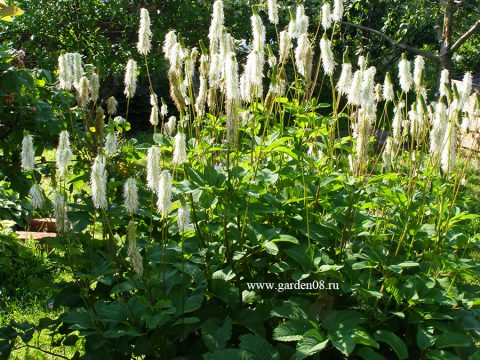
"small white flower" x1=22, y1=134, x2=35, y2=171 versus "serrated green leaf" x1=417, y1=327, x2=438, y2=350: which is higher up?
"small white flower" x1=22, y1=134, x2=35, y2=171

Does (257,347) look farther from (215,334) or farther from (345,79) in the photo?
(345,79)

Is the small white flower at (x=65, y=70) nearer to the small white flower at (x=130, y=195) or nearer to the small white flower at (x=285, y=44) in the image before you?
the small white flower at (x=130, y=195)

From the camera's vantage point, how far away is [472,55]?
10078 mm

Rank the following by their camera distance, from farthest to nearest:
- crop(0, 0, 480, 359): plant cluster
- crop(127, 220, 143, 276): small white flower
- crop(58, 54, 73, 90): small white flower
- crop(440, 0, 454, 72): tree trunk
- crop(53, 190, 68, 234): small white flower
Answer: crop(440, 0, 454, 72): tree trunk → crop(58, 54, 73, 90): small white flower → crop(0, 0, 480, 359): plant cluster → crop(53, 190, 68, 234): small white flower → crop(127, 220, 143, 276): small white flower

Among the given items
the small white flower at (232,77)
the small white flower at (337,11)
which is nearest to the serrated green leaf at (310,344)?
the small white flower at (232,77)

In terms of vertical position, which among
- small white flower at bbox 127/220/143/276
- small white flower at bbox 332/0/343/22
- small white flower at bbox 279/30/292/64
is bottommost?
small white flower at bbox 127/220/143/276

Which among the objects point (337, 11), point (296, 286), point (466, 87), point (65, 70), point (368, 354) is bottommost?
point (368, 354)

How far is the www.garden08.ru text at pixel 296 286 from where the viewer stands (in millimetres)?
2395

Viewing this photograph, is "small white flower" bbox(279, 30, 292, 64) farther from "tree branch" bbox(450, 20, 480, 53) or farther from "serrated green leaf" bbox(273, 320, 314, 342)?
"tree branch" bbox(450, 20, 480, 53)

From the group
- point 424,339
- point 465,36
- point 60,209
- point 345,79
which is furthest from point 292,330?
point 465,36

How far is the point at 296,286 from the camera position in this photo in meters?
2.46

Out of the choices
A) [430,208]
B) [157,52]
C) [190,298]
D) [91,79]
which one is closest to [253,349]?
[190,298]

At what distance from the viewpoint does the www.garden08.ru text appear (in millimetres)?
2395

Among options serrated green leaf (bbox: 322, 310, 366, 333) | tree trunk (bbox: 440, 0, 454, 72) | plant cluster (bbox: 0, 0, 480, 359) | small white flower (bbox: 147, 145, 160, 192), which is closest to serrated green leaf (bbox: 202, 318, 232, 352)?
plant cluster (bbox: 0, 0, 480, 359)
